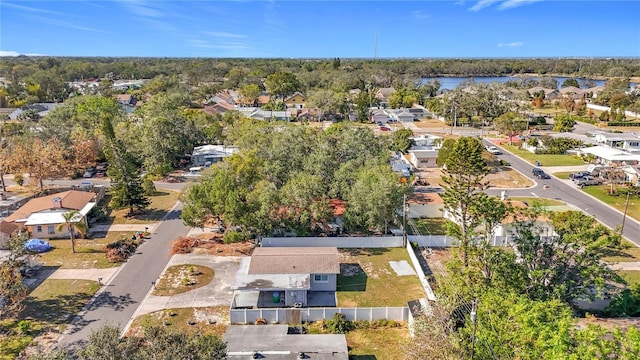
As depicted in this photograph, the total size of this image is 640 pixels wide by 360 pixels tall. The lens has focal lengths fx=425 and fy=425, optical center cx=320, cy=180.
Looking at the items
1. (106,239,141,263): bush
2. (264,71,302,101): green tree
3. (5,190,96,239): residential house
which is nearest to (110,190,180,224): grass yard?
(5,190,96,239): residential house

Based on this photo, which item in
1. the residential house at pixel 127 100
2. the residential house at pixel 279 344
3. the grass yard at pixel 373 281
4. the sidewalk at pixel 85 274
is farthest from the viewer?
the residential house at pixel 127 100

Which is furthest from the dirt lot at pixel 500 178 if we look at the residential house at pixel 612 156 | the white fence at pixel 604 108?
the white fence at pixel 604 108

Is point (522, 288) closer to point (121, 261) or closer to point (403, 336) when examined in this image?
point (403, 336)

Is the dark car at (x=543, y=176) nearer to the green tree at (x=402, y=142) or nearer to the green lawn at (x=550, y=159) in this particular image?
the green lawn at (x=550, y=159)

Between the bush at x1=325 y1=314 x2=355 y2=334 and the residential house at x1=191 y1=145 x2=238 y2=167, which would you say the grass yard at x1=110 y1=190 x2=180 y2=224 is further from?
the bush at x1=325 y1=314 x2=355 y2=334

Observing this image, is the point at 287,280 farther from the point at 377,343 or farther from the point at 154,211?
the point at 154,211

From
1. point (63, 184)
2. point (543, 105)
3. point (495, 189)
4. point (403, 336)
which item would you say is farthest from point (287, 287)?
point (543, 105)
